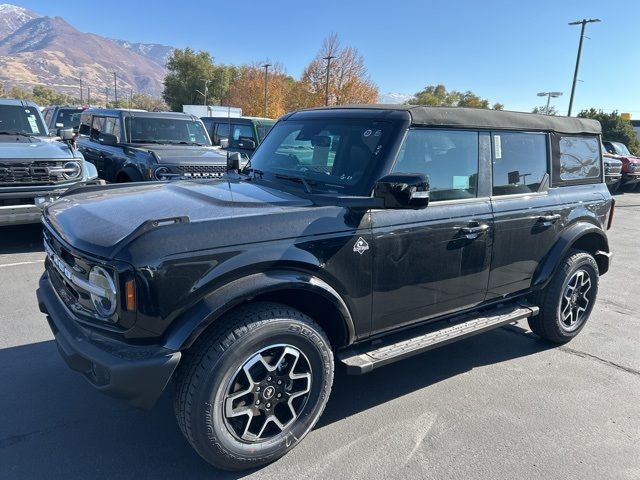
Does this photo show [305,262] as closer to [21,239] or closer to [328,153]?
[328,153]

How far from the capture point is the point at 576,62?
2702 cm

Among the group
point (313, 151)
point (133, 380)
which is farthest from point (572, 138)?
point (133, 380)

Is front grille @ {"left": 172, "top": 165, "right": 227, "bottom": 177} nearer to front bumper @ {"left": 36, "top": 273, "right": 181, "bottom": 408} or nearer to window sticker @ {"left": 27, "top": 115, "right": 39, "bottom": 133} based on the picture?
window sticker @ {"left": 27, "top": 115, "right": 39, "bottom": 133}

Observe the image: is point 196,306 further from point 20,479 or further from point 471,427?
point 471,427

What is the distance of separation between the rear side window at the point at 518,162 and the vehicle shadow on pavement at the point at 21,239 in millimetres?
6184

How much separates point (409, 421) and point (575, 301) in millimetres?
2249

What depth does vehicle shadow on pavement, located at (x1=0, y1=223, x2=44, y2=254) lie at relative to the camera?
6.95 metres

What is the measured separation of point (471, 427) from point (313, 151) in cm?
214

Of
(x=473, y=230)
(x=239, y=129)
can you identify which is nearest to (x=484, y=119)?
(x=473, y=230)

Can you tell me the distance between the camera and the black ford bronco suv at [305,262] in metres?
2.37

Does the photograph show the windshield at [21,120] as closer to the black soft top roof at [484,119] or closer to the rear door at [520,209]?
the black soft top roof at [484,119]

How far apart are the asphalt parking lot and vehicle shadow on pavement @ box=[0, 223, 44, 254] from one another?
2.80m

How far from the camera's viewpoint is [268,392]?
2.71 metres

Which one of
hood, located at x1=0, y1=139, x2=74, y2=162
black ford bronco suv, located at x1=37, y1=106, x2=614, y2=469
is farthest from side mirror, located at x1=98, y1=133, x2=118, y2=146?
black ford bronco suv, located at x1=37, y1=106, x2=614, y2=469
